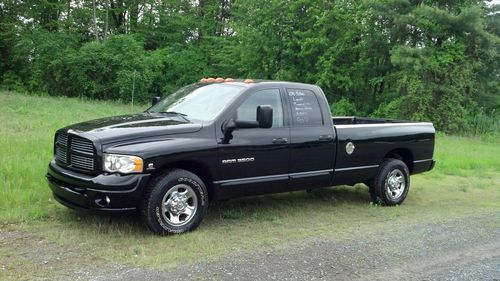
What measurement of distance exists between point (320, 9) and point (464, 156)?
2100cm

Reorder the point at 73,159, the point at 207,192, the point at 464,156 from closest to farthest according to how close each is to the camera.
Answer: the point at 73,159 → the point at 207,192 → the point at 464,156

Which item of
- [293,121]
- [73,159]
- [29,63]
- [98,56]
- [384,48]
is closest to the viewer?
[73,159]

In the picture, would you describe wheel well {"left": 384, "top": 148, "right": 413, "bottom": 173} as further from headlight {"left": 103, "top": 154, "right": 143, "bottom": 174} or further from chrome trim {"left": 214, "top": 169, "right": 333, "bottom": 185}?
headlight {"left": 103, "top": 154, "right": 143, "bottom": 174}

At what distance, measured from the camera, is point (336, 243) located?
6.18m

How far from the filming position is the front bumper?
18.6 feet

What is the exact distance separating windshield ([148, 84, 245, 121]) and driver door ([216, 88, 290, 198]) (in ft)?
0.82

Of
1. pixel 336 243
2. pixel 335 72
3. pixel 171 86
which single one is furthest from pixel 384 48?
pixel 336 243

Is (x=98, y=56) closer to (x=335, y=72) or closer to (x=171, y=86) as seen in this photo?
(x=171, y=86)

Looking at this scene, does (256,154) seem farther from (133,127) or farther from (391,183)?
(391,183)

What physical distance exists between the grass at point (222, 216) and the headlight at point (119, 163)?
787 mm

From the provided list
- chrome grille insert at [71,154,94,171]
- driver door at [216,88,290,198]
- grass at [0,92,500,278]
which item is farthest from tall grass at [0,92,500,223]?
chrome grille insert at [71,154,94,171]

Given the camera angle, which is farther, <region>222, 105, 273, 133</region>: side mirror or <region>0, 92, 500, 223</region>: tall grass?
<region>0, 92, 500, 223</region>: tall grass

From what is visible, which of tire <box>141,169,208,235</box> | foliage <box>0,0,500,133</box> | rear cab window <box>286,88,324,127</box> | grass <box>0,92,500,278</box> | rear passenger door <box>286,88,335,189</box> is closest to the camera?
grass <box>0,92,500,278</box>

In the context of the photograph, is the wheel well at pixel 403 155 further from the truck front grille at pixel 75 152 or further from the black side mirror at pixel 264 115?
the truck front grille at pixel 75 152
